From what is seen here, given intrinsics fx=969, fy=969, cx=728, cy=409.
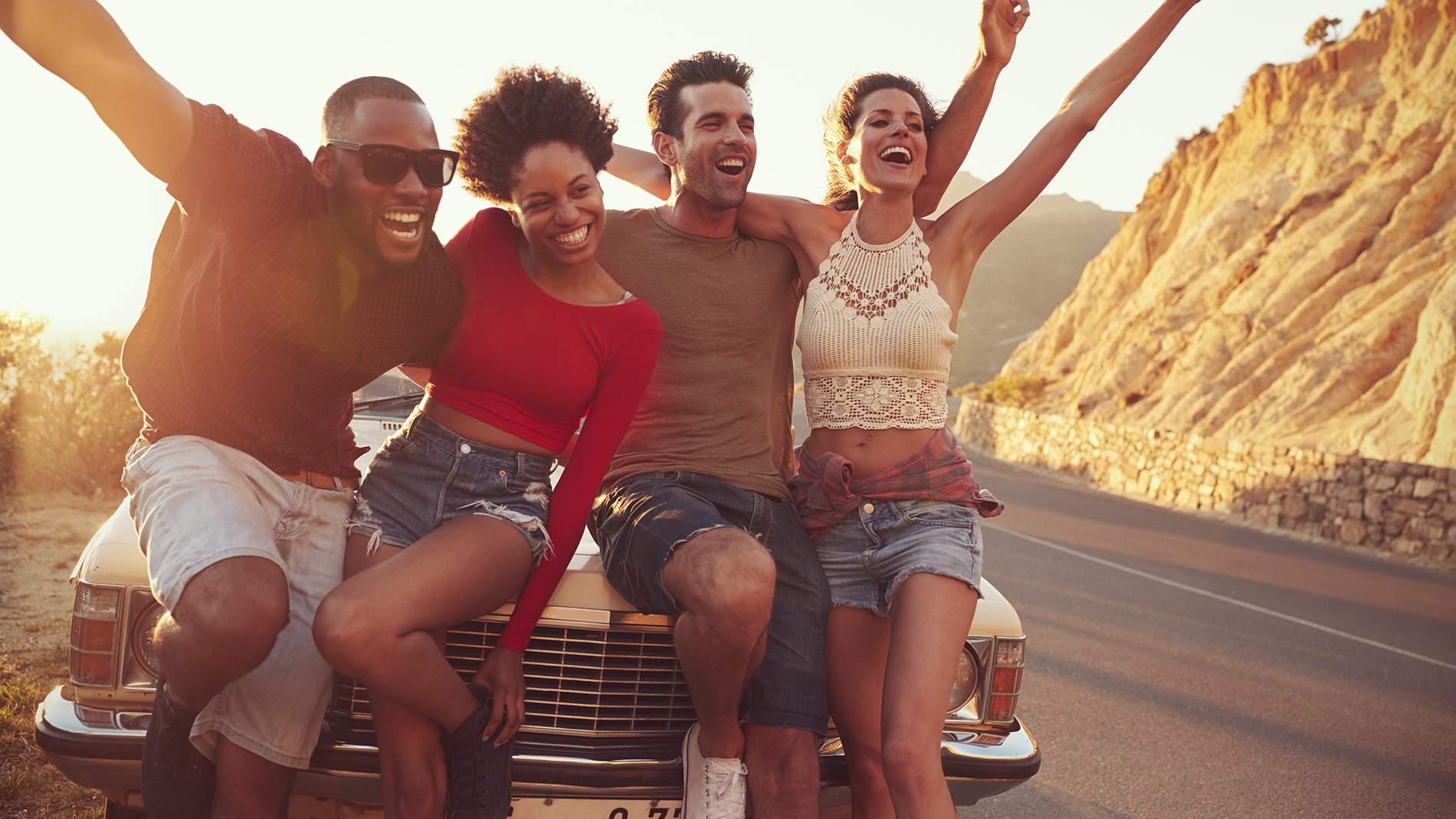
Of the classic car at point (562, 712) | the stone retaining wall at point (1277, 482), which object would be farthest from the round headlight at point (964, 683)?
the stone retaining wall at point (1277, 482)

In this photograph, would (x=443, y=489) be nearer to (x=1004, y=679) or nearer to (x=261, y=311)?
(x=261, y=311)

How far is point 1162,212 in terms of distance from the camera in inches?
1097

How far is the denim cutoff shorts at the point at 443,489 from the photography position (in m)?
2.51

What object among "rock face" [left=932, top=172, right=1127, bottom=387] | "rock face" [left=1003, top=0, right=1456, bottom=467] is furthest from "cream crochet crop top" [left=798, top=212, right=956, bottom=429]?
"rock face" [left=932, top=172, right=1127, bottom=387]

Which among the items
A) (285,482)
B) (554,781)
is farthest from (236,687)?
(554,781)

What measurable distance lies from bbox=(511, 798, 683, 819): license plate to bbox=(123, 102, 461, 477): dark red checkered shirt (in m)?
1.06

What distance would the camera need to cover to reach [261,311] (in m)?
2.46

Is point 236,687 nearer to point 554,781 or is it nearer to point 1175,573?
point 554,781

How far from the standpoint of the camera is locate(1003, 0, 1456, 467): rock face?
1579cm

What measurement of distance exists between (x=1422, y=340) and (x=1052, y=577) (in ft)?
36.2

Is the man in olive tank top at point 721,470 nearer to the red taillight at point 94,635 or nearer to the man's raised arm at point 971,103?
the man's raised arm at point 971,103

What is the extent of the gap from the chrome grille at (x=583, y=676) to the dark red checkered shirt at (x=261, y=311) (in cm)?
66

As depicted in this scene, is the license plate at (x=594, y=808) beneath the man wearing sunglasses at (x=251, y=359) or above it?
beneath

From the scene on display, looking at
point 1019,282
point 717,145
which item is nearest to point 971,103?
point 717,145
